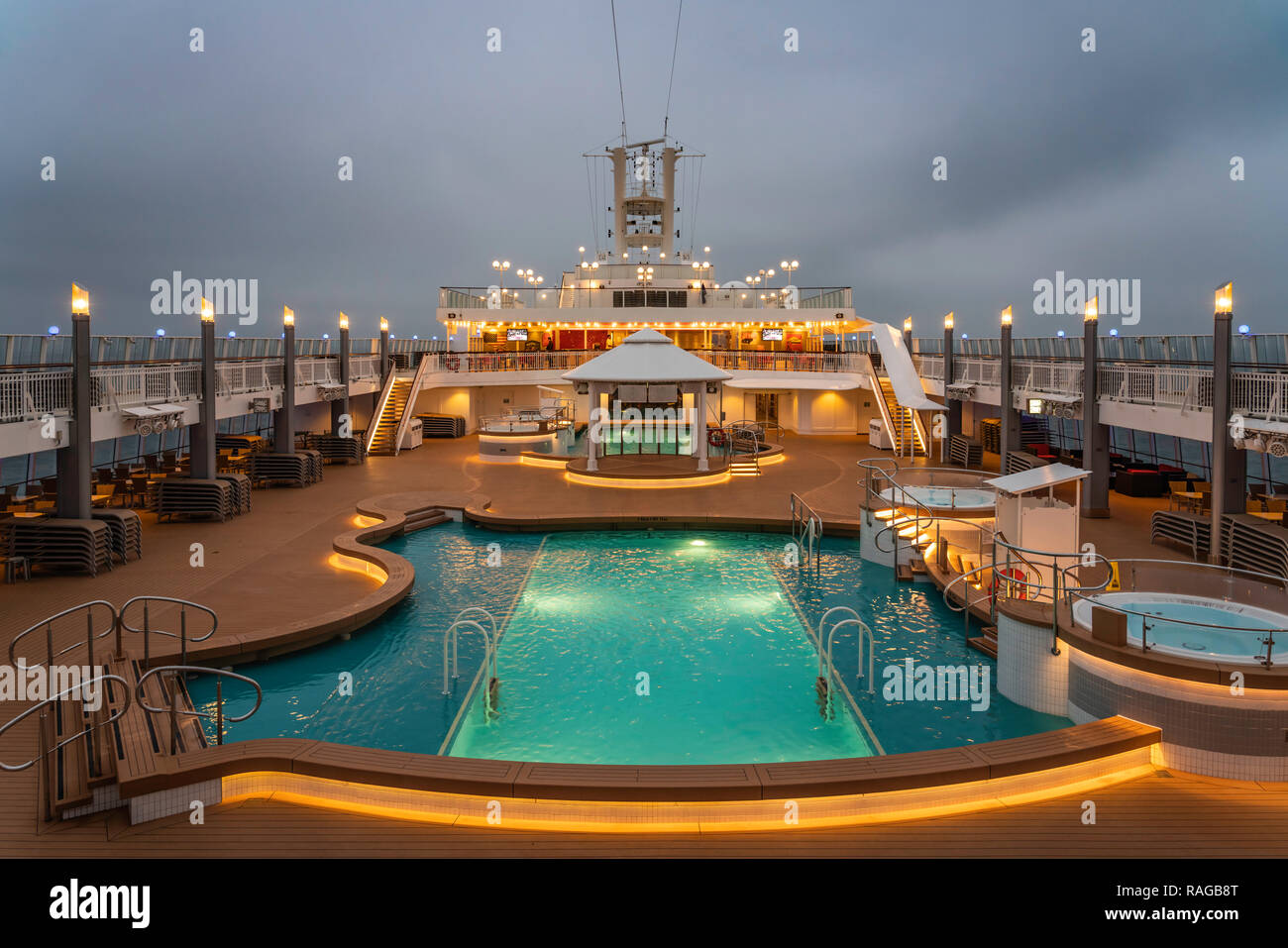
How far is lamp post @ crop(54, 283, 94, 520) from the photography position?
1315 cm

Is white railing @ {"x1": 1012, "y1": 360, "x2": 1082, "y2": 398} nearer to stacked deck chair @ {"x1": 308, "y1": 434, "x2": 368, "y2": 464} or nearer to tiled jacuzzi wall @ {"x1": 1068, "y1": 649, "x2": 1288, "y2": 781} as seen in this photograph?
tiled jacuzzi wall @ {"x1": 1068, "y1": 649, "x2": 1288, "y2": 781}

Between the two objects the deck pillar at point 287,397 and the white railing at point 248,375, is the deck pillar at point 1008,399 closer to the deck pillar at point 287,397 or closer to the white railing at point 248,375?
the deck pillar at point 287,397

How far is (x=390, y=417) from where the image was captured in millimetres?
29203

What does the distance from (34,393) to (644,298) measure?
1129 inches

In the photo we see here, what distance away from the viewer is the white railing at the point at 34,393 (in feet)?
39.2

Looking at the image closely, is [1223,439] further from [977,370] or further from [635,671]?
[977,370]

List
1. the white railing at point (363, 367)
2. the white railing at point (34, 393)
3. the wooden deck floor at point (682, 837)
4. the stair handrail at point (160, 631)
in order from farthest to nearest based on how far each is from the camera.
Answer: the white railing at point (363, 367) → the white railing at point (34, 393) → the stair handrail at point (160, 631) → the wooden deck floor at point (682, 837)

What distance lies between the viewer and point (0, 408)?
11.9 m

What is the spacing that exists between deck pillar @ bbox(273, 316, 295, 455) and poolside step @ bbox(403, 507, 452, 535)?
6.02 metres

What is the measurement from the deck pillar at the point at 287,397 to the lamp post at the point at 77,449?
8602 mm

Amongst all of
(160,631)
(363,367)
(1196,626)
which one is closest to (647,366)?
(363,367)

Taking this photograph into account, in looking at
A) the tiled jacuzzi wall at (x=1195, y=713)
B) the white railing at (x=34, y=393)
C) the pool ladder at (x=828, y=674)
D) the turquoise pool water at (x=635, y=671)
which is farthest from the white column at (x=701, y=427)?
the tiled jacuzzi wall at (x=1195, y=713)

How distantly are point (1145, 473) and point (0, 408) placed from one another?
21.1 meters
